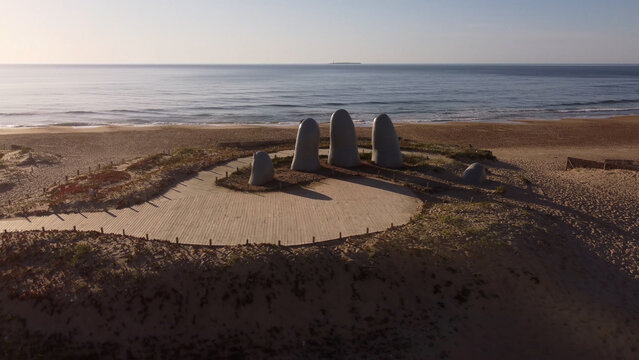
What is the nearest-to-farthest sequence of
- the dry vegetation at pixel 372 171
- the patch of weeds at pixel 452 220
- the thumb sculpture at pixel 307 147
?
the patch of weeds at pixel 452 220, the dry vegetation at pixel 372 171, the thumb sculpture at pixel 307 147

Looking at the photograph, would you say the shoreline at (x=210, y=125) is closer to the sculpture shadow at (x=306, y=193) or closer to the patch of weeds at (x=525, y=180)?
the patch of weeds at (x=525, y=180)

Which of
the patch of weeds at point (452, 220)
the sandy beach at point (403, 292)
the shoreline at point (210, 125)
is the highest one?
the shoreline at point (210, 125)

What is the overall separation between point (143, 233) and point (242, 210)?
147 inches

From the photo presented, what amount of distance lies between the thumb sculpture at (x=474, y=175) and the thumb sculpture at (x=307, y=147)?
7332mm

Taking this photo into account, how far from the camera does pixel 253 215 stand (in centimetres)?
1642

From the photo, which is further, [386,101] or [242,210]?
[386,101]

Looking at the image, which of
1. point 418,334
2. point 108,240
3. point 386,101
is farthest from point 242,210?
point 386,101

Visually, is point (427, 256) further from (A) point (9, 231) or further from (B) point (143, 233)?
(A) point (9, 231)

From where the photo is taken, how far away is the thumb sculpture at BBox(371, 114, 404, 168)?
884 inches

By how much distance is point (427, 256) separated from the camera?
13.3 m

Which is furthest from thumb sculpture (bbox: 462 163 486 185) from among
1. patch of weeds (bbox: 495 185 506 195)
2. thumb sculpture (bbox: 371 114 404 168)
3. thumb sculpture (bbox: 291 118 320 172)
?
thumb sculpture (bbox: 291 118 320 172)

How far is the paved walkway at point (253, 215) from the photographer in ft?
48.5

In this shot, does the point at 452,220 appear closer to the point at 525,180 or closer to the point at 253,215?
the point at 253,215

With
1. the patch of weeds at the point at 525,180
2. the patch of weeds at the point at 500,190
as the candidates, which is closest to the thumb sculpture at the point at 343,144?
the patch of weeds at the point at 500,190
